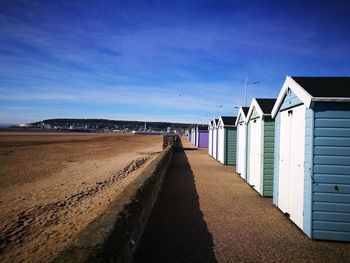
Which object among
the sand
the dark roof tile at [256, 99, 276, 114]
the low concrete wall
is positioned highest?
the dark roof tile at [256, 99, 276, 114]

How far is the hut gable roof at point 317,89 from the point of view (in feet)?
21.8

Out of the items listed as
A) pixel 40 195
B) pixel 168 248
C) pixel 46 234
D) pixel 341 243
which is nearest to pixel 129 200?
pixel 168 248

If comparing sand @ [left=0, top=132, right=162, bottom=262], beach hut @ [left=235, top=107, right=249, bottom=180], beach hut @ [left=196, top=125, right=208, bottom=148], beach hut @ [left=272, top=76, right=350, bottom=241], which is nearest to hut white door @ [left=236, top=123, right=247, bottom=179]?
beach hut @ [left=235, top=107, right=249, bottom=180]

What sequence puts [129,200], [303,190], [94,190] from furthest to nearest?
[94,190] → [303,190] → [129,200]

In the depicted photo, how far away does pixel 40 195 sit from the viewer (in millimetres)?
12664

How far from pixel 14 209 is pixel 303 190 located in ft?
27.5

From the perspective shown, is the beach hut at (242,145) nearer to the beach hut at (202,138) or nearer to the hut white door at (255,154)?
the hut white door at (255,154)

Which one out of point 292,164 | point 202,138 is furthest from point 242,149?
point 202,138

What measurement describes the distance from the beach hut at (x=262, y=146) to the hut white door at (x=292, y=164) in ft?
6.40

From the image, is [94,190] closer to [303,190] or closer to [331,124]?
[303,190]

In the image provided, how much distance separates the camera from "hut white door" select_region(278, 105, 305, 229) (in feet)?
24.1

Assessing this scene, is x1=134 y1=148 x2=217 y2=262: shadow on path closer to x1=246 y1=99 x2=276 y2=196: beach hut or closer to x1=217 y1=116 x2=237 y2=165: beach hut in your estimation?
x1=246 y1=99 x2=276 y2=196: beach hut

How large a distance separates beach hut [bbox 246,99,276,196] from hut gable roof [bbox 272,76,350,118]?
203 cm

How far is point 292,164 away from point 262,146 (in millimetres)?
3120
